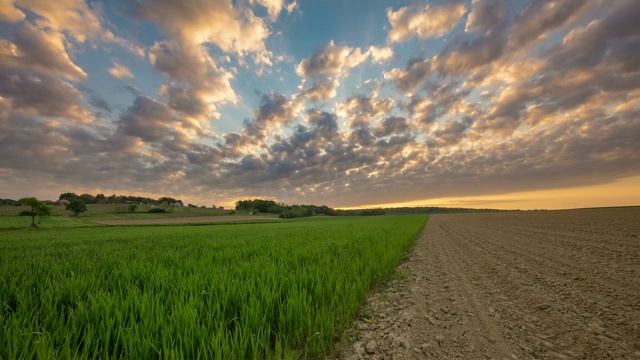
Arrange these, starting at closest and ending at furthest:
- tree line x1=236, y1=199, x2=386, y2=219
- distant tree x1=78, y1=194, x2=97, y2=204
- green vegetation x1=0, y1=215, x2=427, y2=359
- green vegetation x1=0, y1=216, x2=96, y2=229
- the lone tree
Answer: green vegetation x1=0, y1=215, x2=427, y2=359
green vegetation x1=0, y1=216, x2=96, y2=229
the lone tree
distant tree x1=78, y1=194, x2=97, y2=204
tree line x1=236, y1=199, x2=386, y2=219

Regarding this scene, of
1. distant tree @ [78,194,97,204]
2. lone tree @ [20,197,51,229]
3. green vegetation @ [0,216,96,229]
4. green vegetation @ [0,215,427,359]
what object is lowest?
green vegetation @ [0,216,96,229]

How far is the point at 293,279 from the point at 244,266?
1.65 m

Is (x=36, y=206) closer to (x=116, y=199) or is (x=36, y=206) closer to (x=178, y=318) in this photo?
(x=178, y=318)

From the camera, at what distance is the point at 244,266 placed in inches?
204

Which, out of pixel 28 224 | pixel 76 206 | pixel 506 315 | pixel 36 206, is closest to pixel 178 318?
pixel 506 315

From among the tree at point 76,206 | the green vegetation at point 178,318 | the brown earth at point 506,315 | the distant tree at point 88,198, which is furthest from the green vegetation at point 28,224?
the brown earth at point 506,315

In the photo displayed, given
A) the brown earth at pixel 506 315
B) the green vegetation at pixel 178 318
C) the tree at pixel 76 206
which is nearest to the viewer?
the green vegetation at pixel 178 318

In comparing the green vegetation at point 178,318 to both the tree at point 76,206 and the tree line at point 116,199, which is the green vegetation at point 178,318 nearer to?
Answer: the tree at point 76,206

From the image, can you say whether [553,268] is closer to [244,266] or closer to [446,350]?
[446,350]

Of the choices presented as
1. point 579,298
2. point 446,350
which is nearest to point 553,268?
point 579,298

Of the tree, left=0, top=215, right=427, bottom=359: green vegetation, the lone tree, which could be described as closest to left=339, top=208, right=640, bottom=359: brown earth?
left=0, top=215, right=427, bottom=359: green vegetation

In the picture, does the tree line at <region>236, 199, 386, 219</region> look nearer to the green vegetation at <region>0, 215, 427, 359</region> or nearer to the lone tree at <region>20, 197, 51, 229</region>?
the lone tree at <region>20, 197, 51, 229</region>

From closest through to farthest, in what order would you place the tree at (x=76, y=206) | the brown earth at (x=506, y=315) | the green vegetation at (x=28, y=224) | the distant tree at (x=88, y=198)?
the brown earth at (x=506, y=315) < the green vegetation at (x=28, y=224) < the tree at (x=76, y=206) < the distant tree at (x=88, y=198)

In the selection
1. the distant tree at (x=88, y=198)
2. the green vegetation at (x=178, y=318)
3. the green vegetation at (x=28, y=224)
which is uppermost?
the distant tree at (x=88, y=198)
